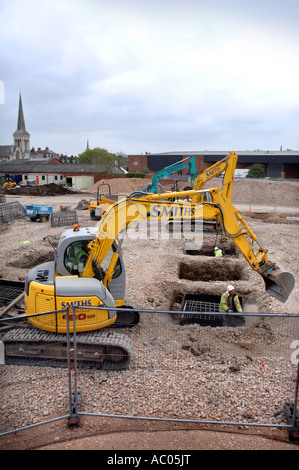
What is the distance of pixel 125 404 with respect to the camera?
549 cm

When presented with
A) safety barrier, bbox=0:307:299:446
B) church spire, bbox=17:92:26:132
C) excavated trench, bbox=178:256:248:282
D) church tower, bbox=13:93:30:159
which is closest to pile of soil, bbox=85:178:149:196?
excavated trench, bbox=178:256:248:282

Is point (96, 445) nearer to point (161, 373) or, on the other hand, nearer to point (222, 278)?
point (161, 373)

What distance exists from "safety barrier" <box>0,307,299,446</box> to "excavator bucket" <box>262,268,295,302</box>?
1364mm

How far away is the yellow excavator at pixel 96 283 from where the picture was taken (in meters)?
6.40

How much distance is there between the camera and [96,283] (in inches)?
270

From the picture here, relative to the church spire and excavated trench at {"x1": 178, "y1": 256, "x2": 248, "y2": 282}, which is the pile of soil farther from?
the church spire

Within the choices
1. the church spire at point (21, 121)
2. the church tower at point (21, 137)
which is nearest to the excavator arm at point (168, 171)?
the church tower at point (21, 137)

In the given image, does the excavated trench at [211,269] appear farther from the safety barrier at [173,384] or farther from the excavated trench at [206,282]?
the safety barrier at [173,384]

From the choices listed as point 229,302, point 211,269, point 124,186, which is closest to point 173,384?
point 229,302

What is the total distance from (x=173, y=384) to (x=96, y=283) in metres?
2.29

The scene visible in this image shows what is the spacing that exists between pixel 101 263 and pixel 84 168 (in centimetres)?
5614

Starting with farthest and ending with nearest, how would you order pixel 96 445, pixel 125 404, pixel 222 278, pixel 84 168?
1. pixel 84 168
2. pixel 222 278
3. pixel 125 404
4. pixel 96 445

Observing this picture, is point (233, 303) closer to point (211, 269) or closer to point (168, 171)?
point (211, 269)

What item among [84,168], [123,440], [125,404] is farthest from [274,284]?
[84,168]
